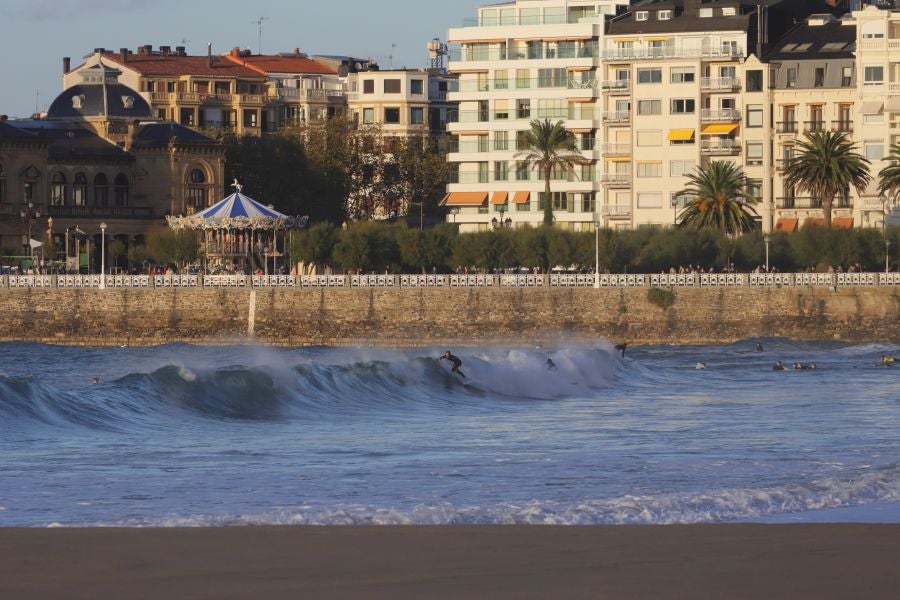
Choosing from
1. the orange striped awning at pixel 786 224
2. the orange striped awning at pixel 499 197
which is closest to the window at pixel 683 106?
the orange striped awning at pixel 786 224

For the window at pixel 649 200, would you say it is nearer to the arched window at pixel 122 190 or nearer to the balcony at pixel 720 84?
the balcony at pixel 720 84

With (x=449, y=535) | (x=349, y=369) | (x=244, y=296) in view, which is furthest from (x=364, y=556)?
(x=244, y=296)

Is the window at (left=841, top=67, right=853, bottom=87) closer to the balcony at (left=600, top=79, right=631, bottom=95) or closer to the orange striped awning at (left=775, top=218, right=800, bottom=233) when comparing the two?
the orange striped awning at (left=775, top=218, right=800, bottom=233)

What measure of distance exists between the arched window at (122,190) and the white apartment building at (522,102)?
20.5 metres

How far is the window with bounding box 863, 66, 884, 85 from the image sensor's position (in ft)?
307

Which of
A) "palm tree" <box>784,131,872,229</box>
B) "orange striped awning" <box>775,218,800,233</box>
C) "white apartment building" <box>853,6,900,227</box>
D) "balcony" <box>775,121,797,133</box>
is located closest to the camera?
"palm tree" <box>784,131,872,229</box>

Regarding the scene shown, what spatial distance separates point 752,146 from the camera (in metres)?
98.1

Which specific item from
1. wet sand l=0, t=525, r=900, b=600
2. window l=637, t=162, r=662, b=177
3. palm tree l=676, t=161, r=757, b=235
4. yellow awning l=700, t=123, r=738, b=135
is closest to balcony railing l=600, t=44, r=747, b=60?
yellow awning l=700, t=123, r=738, b=135

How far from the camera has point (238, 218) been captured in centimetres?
8469

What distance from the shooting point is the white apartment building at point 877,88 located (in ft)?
306

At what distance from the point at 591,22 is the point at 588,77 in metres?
2.76

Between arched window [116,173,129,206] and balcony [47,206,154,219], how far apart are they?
1.93 metres

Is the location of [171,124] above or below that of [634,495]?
above

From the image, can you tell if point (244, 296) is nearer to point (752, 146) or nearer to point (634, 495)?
point (752, 146)
